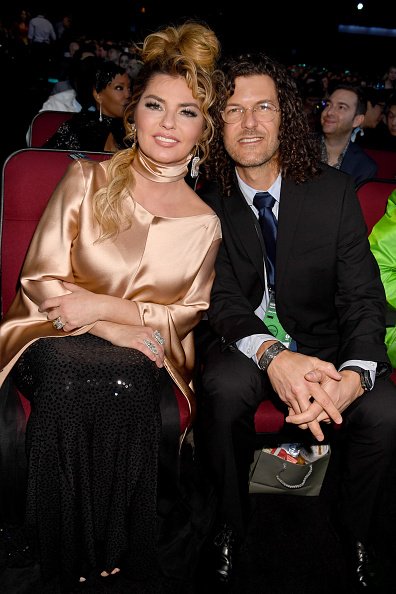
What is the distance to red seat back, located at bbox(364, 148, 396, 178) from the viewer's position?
336cm

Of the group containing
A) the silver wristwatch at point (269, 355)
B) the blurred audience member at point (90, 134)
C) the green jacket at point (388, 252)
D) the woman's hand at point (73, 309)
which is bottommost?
the silver wristwatch at point (269, 355)

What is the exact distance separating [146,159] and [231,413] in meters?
0.92

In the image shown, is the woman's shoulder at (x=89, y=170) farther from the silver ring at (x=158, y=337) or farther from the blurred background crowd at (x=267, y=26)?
the blurred background crowd at (x=267, y=26)

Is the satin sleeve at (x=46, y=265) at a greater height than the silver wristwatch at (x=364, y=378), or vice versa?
the satin sleeve at (x=46, y=265)

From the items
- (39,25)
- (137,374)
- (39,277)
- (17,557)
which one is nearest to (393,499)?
(137,374)

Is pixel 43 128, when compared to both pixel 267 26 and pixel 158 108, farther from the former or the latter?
pixel 267 26

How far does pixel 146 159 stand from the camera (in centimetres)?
180

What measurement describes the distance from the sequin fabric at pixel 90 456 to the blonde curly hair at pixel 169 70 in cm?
46

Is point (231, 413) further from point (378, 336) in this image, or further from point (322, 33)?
point (322, 33)

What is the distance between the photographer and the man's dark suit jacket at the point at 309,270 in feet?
6.05

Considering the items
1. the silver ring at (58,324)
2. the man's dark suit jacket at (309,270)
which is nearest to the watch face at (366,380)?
the man's dark suit jacket at (309,270)

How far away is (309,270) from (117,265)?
695 millimetres

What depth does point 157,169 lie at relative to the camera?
5.90ft

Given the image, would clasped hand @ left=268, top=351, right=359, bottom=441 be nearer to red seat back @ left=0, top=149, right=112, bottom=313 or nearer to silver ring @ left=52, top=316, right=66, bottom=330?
silver ring @ left=52, top=316, right=66, bottom=330
